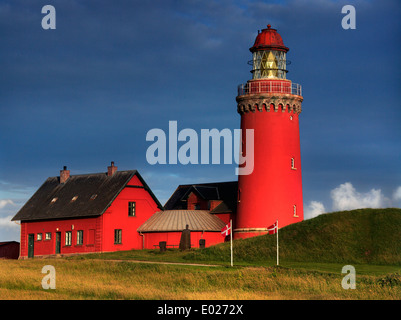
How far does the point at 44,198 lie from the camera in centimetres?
6806

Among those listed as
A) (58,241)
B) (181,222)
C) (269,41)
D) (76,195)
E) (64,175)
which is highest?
(269,41)

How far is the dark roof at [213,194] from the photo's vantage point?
214 feet

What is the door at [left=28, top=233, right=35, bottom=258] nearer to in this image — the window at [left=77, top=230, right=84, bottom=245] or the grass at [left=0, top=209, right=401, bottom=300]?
the window at [left=77, top=230, right=84, bottom=245]

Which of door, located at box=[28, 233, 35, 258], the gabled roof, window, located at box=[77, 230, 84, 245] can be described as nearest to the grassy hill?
the gabled roof

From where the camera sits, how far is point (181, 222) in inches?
2424

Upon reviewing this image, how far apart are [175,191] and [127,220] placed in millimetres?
13360

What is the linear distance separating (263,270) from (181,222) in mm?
24348

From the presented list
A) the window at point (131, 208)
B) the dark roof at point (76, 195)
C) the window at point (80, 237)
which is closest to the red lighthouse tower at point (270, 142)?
the window at point (131, 208)

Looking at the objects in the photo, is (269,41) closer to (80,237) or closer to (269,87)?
(269,87)

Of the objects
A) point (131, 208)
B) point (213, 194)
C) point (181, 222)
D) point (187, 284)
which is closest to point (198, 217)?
point (181, 222)

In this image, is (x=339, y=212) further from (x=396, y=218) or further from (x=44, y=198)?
(x=44, y=198)

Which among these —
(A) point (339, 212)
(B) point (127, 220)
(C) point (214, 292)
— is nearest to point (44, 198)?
(B) point (127, 220)

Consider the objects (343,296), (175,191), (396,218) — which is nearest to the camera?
(343,296)
